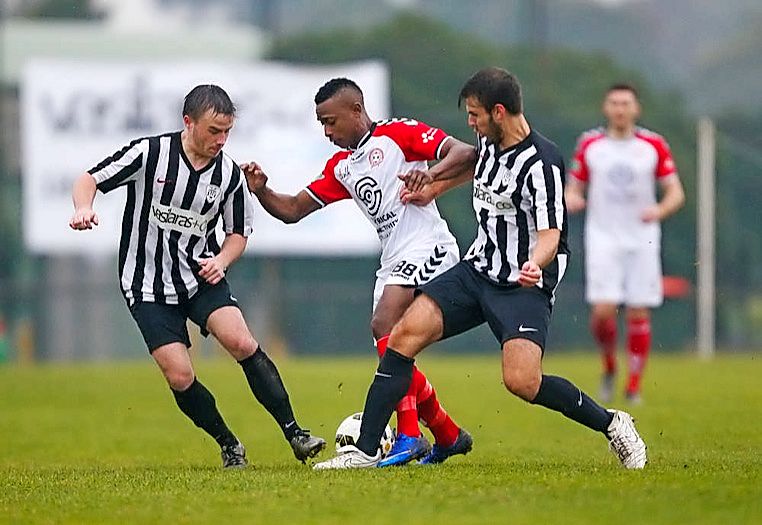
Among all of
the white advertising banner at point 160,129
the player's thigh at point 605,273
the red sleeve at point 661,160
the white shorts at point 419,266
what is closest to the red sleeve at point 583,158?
the red sleeve at point 661,160

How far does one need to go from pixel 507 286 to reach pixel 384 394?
0.75 meters

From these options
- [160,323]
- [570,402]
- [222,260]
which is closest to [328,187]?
[222,260]

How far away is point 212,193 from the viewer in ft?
25.6

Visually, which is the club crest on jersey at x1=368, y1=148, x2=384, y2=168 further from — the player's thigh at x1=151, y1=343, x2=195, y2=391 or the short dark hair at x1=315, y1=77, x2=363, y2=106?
the player's thigh at x1=151, y1=343, x2=195, y2=391

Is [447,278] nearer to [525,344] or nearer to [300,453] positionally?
[525,344]

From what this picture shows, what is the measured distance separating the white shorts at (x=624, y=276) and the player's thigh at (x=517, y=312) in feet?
18.9

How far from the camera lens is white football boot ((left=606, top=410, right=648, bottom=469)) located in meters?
7.14

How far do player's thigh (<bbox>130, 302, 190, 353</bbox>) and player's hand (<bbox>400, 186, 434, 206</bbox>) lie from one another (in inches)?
48.5

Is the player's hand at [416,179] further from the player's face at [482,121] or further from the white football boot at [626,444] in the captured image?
the white football boot at [626,444]

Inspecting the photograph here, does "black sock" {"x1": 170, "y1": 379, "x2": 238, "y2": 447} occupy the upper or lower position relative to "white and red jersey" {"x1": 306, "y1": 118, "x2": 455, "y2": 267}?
lower

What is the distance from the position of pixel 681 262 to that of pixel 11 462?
587 inches

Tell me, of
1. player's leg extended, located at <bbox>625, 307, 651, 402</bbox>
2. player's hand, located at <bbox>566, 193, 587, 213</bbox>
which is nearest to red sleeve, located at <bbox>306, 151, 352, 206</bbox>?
player's hand, located at <bbox>566, 193, 587, 213</bbox>

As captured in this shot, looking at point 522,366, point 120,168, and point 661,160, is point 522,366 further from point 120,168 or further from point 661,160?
point 661,160

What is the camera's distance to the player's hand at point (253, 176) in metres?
7.91
